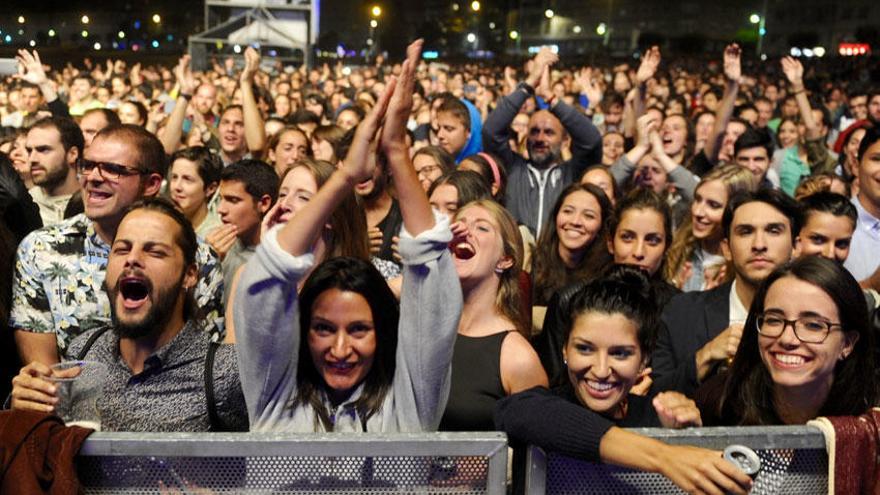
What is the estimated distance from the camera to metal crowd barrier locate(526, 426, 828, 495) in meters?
2.06

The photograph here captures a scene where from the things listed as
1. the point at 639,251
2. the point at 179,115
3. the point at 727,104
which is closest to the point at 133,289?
the point at 639,251

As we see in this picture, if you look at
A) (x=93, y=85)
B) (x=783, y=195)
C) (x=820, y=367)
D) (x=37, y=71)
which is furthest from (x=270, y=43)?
(x=820, y=367)

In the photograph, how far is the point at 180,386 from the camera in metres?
2.67

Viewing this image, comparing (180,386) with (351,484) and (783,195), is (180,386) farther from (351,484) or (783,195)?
(783,195)

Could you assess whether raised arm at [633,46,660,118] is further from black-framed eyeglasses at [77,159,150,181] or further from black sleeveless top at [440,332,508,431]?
black sleeveless top at [440,332,508,431]

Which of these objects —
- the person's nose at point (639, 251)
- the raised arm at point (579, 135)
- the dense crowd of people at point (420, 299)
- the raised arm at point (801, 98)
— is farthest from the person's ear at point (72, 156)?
the raised arm at point (801, 98)

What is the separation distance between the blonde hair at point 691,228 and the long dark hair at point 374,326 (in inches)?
94.1

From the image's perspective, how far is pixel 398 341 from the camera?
2430 mm

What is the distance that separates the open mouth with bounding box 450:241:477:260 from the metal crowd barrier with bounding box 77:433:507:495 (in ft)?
4.84

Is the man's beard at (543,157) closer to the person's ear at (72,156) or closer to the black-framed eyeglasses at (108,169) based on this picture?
the person's ear at (72,156)

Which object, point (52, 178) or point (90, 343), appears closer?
point (90, 343)

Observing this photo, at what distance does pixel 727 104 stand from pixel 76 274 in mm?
5542

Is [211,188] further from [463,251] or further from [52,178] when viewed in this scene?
[463,251]

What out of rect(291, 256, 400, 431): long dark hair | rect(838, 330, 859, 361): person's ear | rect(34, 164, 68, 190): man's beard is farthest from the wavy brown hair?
rect(34, 164, 68, 190): man's beard
